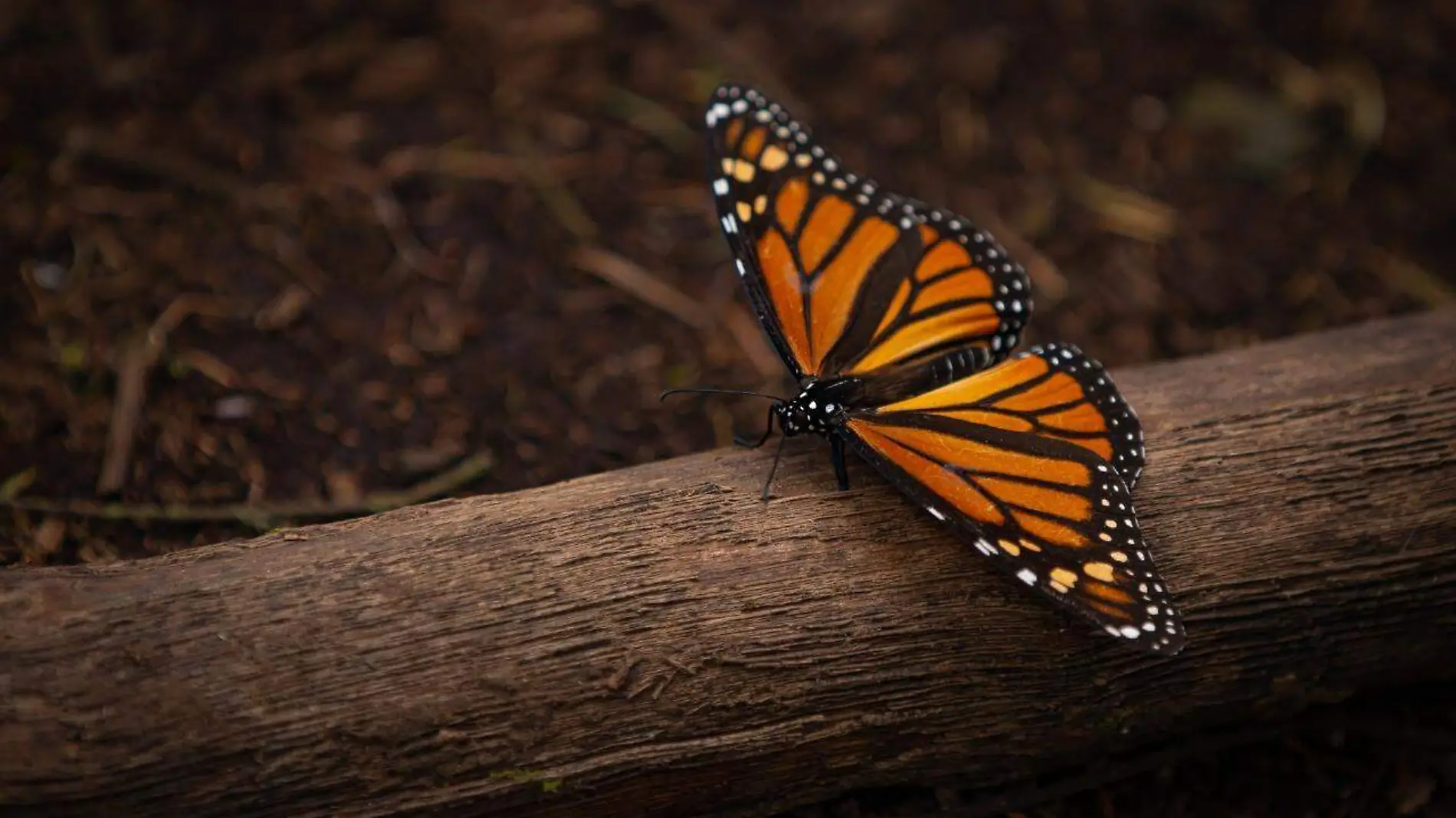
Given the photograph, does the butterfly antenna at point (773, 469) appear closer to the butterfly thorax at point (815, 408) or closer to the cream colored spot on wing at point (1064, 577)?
the butterfly thorax at point (815, 408)

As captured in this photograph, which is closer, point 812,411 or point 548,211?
point 812,411

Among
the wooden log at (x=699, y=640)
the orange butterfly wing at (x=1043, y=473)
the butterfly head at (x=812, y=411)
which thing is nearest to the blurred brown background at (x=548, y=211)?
the wooden log at (x=699, y=640)

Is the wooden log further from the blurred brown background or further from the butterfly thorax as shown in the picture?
the blurred brown background

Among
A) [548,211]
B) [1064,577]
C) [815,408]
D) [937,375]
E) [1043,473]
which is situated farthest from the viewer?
[548,211]

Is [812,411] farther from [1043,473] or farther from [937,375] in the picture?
[1043,473]

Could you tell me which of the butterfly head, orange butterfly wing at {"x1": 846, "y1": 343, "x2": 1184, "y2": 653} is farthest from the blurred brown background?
the butterfly head

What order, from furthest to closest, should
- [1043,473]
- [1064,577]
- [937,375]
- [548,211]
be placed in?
1. [548,211]
2. [937,375]
3. [1043,473]
4. [1064,577]

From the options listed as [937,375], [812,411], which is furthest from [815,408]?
[937,375]
